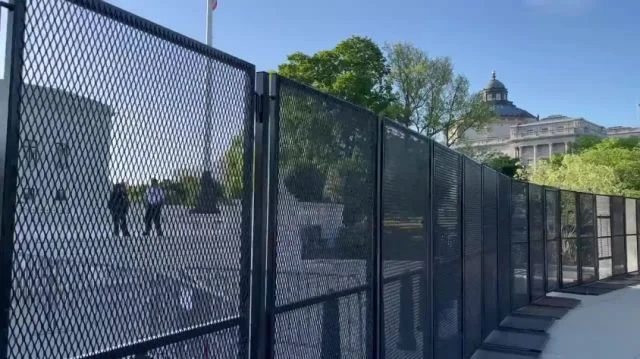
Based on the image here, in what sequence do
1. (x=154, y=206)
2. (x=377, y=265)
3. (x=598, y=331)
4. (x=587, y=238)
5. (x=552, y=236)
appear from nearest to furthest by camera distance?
(x=154, y=206), (x=377, y=265), (x=598, y=331), (x=552, y=236), (x=587, y=238)

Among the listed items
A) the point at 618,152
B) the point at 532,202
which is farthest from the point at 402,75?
the point at 532,202

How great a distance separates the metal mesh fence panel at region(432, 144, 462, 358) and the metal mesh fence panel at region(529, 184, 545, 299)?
477 cm

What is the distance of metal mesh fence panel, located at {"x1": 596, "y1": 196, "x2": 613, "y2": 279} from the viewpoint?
13.6 metres

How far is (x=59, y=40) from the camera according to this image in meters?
1.67

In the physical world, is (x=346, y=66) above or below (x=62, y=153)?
above

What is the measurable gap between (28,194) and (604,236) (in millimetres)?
14194

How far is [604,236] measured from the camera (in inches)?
535

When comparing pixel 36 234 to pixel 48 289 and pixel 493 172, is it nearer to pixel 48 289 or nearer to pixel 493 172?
pixel 48 289

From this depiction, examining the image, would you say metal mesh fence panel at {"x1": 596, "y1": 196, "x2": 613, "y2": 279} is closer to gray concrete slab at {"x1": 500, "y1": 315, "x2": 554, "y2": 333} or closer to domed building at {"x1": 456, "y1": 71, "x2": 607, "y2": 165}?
gray concrete slab at {"x1": 500, "y1": 315, "x2": 554, "y2": 333}

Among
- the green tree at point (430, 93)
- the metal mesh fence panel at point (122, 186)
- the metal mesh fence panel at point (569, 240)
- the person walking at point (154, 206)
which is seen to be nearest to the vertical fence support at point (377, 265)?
the metal mesh fence panel at point (122, 186)

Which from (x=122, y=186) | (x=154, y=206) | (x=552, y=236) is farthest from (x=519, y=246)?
(x=122, y=186)

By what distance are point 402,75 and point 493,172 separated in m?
23.7

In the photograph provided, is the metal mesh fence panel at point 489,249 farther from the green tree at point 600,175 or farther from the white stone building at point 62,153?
the green tree at point 600,175

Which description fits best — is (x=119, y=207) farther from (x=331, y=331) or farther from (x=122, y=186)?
(x=331, y=331)
